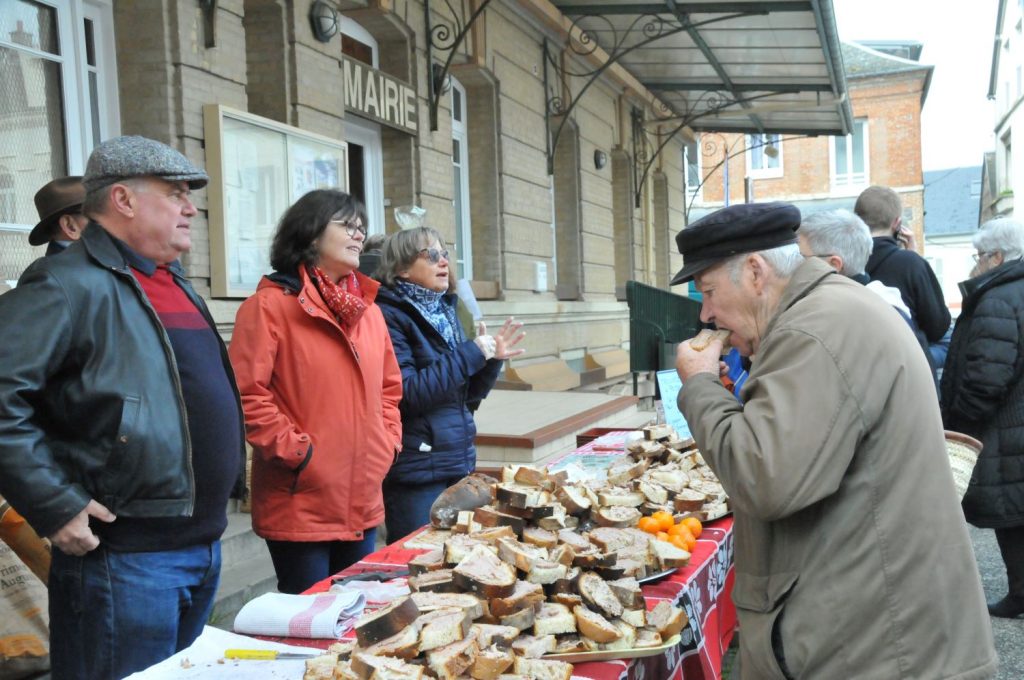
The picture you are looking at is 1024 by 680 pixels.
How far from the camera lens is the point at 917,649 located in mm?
1820

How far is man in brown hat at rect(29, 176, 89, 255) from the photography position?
305 cm

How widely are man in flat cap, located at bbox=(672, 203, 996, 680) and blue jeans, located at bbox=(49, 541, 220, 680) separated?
1.49m

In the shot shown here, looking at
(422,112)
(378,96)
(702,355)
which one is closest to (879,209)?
(702,355)

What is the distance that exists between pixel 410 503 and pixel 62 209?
1.68 metres

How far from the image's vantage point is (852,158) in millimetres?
31906

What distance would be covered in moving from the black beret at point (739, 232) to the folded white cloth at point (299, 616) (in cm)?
113

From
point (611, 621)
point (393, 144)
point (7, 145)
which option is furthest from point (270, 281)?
point (393, 144)

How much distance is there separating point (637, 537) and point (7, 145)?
3859 millimetres

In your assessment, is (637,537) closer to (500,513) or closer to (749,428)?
(500,513)

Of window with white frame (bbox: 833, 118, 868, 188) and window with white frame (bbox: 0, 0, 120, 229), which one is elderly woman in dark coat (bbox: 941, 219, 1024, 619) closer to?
window with white frame (bbox: 0, 0, 120, 229)

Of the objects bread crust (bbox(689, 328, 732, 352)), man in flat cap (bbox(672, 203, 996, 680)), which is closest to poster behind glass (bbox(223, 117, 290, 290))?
bread crust (bbox(689, 328, 732, 352))

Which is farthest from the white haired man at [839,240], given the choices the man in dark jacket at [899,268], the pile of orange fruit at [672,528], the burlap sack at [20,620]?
the burlap sack at [20,620]

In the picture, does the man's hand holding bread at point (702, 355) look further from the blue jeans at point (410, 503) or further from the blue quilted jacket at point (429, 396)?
the blue jeans at point (410, 503)

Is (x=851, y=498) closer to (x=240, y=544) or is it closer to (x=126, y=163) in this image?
(x=126, y=163)
